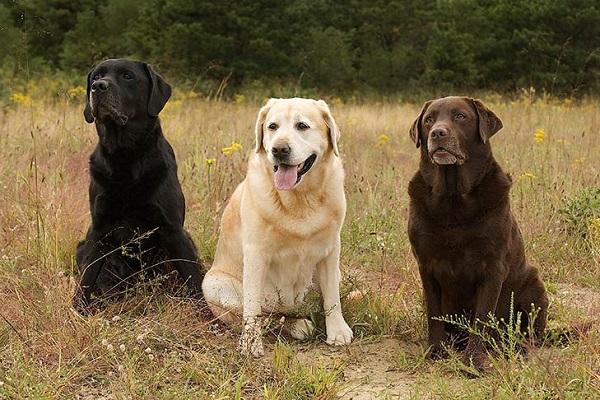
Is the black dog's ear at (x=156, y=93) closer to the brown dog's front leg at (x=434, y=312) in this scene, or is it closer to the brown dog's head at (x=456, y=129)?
the brown dog's head at (x=456, y=129)

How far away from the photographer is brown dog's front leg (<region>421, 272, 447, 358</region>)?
133 inches

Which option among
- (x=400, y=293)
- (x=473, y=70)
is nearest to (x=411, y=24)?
(x=473, y=70)

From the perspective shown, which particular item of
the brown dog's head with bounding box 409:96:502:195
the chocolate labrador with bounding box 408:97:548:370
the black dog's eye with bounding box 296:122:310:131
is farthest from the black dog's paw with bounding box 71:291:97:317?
the brown dog's head with bounding box 409:96:502:195

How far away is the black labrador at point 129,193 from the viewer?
3.80 metres

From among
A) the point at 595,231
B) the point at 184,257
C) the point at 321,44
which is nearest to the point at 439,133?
the point at 184,257

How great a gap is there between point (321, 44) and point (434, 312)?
19.8 meters

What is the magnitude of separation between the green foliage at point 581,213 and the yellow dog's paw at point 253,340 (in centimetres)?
255

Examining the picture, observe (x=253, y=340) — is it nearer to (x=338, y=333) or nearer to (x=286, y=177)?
(x=338, y=333)

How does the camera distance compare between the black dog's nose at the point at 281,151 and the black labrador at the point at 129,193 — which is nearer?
the black dog's nose at the point at 281,151

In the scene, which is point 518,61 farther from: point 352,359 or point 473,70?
point 352,359

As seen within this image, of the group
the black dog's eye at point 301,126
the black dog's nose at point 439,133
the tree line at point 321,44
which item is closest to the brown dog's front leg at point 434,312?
the black dog's nose at point 439,133

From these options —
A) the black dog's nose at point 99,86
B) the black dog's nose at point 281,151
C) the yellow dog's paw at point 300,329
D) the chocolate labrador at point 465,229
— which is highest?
the black dog's nose at point 99,86

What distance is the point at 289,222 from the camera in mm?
3445

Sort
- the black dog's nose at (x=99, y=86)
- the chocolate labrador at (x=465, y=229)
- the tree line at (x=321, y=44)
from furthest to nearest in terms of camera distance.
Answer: the tree line at (x=321, y=44)
the black dog's nose at (x=99, y=86)
the chocolate labrador at (x=465, y=229)
